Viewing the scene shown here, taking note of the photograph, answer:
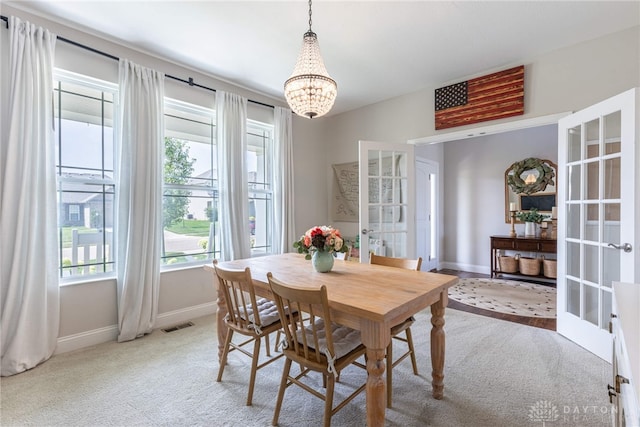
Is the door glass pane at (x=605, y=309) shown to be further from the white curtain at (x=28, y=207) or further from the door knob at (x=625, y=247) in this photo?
the white curtain at (x=28, y=207)

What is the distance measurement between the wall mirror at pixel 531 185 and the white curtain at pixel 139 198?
5.25 m

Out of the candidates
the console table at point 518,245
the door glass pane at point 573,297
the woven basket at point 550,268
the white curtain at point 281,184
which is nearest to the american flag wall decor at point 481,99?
the door glass pane at point 573,297

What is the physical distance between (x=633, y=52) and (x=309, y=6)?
2732 mm

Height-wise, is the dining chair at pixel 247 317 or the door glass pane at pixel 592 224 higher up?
the door glass pane at pixel 592 224

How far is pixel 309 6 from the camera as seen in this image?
2.19 meters

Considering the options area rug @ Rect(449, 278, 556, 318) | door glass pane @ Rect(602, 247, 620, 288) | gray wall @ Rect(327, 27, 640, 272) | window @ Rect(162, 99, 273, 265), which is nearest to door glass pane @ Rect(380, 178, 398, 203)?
gray wall @ Rect(327, 27, 640, 272)

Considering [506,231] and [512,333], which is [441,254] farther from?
[512,333]

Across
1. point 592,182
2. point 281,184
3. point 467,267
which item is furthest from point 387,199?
point 467,267

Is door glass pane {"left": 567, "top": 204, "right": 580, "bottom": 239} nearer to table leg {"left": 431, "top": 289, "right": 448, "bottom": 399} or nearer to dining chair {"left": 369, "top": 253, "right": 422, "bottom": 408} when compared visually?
dining chair {"left": 369, "top": 253, "right": 422, "bottom": 408}

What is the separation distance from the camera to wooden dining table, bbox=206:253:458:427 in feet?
4.43

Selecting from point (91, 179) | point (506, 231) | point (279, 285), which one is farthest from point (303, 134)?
point (506, 231)

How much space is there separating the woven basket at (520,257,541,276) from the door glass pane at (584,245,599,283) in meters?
2.36

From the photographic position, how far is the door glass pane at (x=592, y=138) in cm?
242

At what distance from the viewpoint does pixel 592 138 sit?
246cm
